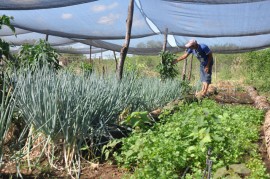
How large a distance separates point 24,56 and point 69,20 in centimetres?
380

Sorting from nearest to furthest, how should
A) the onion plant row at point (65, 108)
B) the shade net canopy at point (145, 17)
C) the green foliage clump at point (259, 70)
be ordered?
1. the onion plant row at point (65, 108)
2. the shade net canopy at point (145, 17)
3. the green foliage clump at point (259, 70)

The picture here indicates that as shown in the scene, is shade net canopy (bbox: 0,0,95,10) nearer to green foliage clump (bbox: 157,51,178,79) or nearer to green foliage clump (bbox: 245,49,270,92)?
green foliage clump (bbox: 157,51,178,79)

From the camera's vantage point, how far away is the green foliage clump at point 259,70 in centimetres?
→ 1038

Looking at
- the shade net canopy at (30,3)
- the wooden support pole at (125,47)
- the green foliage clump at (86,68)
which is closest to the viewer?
the green foliage clump at (86,68)

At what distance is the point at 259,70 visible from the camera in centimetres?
1102

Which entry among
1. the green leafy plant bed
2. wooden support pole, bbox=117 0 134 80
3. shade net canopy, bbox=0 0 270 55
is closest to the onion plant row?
the green leafy plant bed

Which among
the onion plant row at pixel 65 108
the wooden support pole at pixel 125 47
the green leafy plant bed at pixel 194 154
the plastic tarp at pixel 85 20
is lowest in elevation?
the green leafy plant bed at pixel 194 154

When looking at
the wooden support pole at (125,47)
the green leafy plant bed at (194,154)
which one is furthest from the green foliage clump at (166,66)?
the green leafy plant bed at (194,154)

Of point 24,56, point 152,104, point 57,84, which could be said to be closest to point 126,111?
point 152,104

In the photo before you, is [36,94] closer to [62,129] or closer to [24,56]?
[62,129]

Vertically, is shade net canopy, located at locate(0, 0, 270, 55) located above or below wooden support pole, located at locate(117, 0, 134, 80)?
above

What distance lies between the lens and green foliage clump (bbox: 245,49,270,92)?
10383mm

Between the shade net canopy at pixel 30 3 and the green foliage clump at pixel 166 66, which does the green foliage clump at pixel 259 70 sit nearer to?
the green foliage clump at pixel 166 66

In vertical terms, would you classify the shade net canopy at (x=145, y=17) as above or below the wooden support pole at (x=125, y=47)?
above
